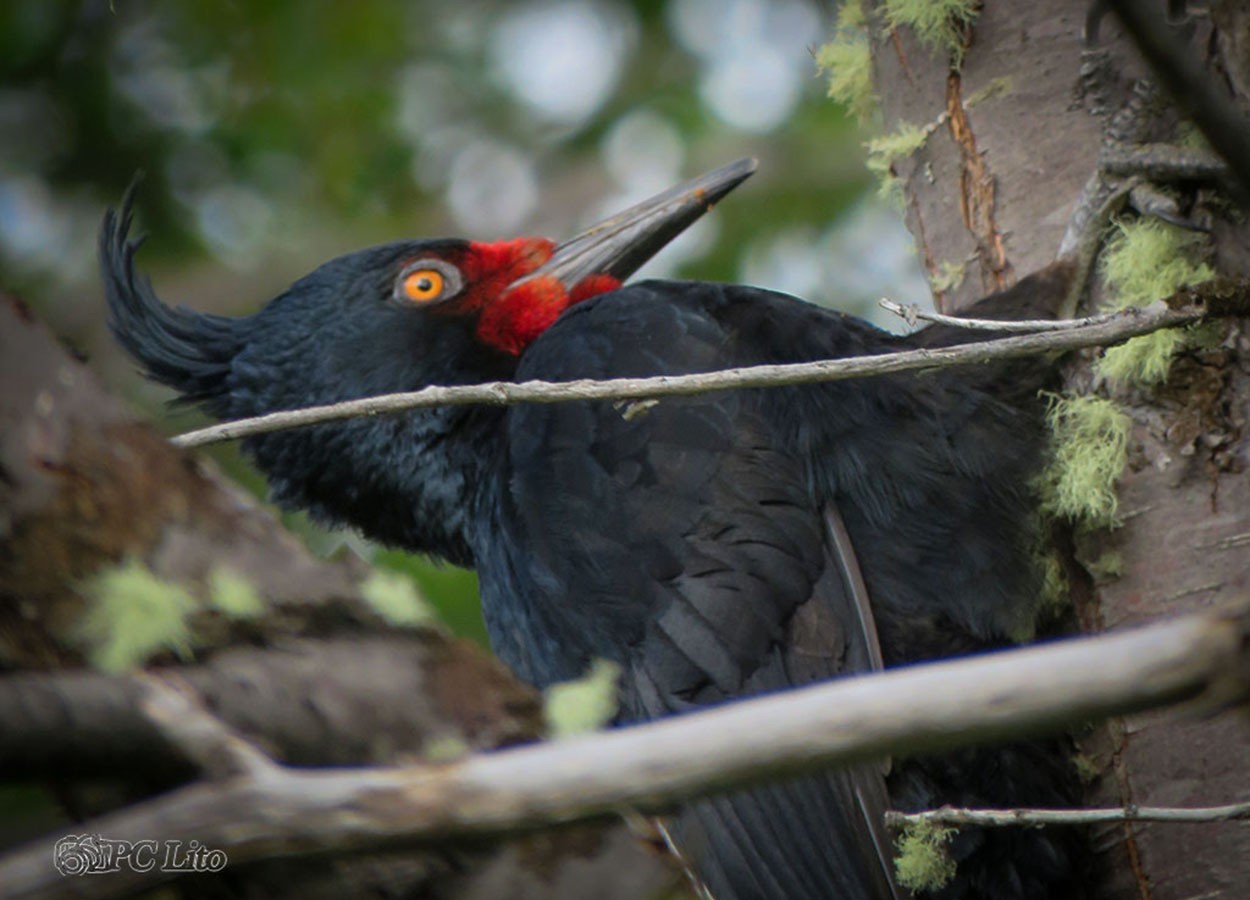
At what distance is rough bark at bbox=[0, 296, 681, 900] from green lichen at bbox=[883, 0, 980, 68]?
1746mm

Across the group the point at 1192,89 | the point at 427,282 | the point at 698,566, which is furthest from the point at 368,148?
the point at 1192,89

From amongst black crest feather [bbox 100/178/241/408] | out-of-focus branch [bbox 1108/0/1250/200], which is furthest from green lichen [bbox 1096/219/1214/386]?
black crest feather [bbox 100/178/241/408]

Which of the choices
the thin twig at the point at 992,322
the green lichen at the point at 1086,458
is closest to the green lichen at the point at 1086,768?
the green lichen at the point at 1086,458

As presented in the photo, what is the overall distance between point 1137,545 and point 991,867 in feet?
2.10

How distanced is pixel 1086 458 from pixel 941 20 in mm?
859

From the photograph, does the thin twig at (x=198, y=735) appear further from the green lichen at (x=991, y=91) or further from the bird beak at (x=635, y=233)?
the bird beak at (x=635, y=233)

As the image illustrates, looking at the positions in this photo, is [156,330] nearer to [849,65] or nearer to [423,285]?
[423,285]

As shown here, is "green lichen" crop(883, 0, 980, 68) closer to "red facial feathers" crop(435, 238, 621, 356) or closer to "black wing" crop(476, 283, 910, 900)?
"black wing" crop(476, 283, 910, 900)

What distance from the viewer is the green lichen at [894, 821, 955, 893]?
2328 mm

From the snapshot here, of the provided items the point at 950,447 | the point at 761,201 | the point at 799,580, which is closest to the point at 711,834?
the point at 799,580

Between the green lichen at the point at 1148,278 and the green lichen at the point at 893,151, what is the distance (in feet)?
1.57

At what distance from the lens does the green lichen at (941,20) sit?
252 centimetres

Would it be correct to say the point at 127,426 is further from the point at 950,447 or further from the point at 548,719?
the point at 950,447

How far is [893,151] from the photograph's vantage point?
2.70m
